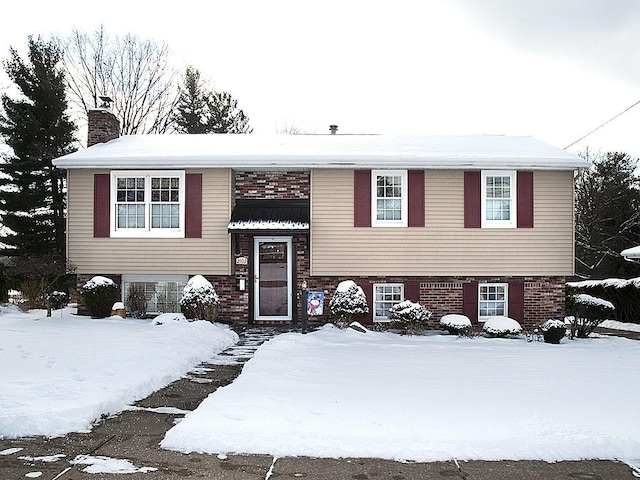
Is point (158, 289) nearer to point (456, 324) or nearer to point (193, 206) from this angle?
point (193, 206)

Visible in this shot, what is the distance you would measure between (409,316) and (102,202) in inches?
327

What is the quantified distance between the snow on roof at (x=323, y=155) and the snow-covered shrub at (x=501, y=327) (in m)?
3.85

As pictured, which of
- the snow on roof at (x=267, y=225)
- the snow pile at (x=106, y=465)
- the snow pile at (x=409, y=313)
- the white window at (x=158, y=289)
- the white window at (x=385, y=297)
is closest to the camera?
the snow pile at (x=106, y=465)

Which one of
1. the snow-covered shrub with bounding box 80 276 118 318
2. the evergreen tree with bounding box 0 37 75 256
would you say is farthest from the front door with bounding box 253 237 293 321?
the evergreen tree with bounding box 0 37 75 256

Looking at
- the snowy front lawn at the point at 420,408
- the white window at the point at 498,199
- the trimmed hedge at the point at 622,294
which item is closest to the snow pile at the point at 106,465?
the snowy front lawn at the point at 420,408

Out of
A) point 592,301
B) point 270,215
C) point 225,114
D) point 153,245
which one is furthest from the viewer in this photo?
point 225,114

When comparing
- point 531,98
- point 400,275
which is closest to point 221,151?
point 400,275

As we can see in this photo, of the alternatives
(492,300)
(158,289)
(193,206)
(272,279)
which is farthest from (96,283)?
→ (492,300)

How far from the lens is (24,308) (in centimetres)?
1797

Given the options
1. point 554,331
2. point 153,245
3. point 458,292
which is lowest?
point 554,331

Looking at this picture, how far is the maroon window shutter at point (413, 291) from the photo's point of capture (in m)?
15.4

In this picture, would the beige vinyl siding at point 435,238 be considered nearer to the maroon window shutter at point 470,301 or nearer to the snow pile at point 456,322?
the maroon window shutter at point 470,301

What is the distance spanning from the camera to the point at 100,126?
1759 cm

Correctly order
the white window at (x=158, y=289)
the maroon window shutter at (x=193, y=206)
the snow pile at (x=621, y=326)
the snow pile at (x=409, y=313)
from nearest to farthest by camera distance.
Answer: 1. the snow pile at (x=409, y=313)
2. the maroon window shutter at (x=193, y=206)
3. the white window at (x=158, y=289)
4. the snow pile at (x=621, y=326)
